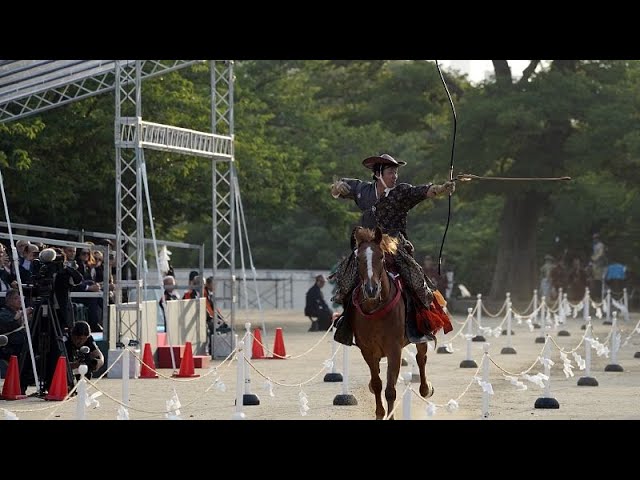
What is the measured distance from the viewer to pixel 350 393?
1991cm

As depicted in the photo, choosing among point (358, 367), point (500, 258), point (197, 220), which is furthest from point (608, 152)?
point (358, 367)

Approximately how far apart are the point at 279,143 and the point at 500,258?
11.0 m

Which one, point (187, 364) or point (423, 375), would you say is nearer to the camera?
point (423, 375)

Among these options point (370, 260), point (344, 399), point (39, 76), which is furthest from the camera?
point (39, 76)

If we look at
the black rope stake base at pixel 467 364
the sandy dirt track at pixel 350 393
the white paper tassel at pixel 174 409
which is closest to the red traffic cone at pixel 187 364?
the sandy dirt track at pixel 350 393

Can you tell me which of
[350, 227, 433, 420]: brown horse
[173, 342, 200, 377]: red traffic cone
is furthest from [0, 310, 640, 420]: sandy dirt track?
[350, 227, 433, 420]: brown horse

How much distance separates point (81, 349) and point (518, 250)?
36542 millimetres

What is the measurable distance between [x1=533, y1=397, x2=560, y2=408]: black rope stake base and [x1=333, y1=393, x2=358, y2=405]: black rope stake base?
86.1 inches

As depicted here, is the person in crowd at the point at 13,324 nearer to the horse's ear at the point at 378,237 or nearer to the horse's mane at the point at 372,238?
the horse's mane at the point at 372,238

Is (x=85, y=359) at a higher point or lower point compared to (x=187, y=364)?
higher

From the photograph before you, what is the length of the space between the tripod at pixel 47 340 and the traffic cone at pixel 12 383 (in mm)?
571

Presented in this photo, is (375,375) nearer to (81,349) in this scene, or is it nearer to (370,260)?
(370,260)

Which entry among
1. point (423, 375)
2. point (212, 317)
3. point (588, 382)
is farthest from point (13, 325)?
point (212, 317)

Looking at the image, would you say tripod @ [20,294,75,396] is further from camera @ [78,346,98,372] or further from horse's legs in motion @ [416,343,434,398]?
horse's legs in motion @ [416,343,434,398]
